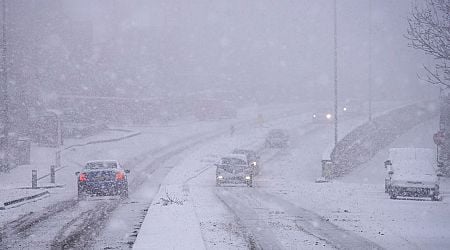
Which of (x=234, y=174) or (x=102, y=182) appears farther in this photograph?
(x=234, y=174)

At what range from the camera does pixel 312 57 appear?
13325 cm

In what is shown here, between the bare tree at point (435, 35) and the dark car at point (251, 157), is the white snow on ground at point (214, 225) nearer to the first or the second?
the dark car at point (251, 157)

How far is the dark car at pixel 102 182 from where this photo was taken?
81.1 ft

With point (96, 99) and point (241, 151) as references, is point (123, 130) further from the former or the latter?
point (241, 151)

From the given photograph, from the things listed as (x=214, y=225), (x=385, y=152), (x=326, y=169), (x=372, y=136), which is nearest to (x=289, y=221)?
(x=214, y=225)

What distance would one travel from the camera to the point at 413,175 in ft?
93.8

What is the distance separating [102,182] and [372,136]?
A: 33.8 m

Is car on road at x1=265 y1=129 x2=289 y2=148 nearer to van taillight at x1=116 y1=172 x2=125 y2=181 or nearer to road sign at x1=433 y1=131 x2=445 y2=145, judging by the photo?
road sign at x1=433 y1=131 x2=445 y2=145

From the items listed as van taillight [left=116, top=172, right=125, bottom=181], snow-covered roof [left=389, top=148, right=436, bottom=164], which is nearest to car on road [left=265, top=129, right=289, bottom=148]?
snow-covered roof [left=389, top=148, right=436, bottom=164]

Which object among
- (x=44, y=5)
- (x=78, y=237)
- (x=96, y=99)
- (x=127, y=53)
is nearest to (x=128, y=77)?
(x=127, y=53)

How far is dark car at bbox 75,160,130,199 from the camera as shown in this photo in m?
24.7

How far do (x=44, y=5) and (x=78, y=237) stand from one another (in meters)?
53.6

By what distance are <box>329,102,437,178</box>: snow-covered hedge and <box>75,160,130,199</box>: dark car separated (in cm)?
1749

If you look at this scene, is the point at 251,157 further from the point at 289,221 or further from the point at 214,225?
the point at 214,225
